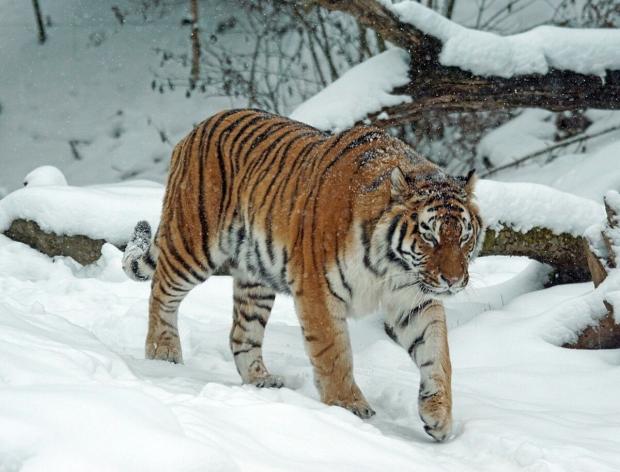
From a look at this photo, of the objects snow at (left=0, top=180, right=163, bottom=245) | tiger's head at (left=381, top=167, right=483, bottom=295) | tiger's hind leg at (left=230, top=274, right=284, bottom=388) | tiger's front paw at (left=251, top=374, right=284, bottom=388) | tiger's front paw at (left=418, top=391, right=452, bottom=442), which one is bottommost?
snow at (left=0, top=180, right=163, bottom=245)

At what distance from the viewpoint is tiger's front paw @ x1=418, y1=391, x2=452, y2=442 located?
152 inches

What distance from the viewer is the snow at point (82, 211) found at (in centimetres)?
761

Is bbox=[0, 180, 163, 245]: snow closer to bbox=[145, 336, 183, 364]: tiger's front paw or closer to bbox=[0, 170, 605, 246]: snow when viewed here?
bbox=[0, 170, 605, 246]: snow

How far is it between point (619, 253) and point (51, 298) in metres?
3.86

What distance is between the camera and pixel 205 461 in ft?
7.59

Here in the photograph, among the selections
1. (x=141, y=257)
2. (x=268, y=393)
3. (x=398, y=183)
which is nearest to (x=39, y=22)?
(x=141, y=257)

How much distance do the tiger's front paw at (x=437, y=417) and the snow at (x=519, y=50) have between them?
149 inches

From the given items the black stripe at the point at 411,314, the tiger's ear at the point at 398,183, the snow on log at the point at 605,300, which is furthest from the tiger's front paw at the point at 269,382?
the snow on log at the point at 605,300

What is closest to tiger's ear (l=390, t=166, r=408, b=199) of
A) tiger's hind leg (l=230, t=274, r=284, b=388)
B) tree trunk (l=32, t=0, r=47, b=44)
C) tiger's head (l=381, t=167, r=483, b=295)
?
tiger's head (l=381, t=167, r=483, b=295)

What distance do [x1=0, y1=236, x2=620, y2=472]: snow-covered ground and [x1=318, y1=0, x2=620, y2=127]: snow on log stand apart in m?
1.48

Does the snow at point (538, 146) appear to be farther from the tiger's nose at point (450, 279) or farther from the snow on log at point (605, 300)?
the tiger's nose at point (450, 279)

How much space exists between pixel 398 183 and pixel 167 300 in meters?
1.83

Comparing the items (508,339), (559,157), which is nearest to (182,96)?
(559,157)

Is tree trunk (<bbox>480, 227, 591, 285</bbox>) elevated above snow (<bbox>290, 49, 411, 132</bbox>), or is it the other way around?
snow (<bbox>290, 49, 411, 132</bbox>)
